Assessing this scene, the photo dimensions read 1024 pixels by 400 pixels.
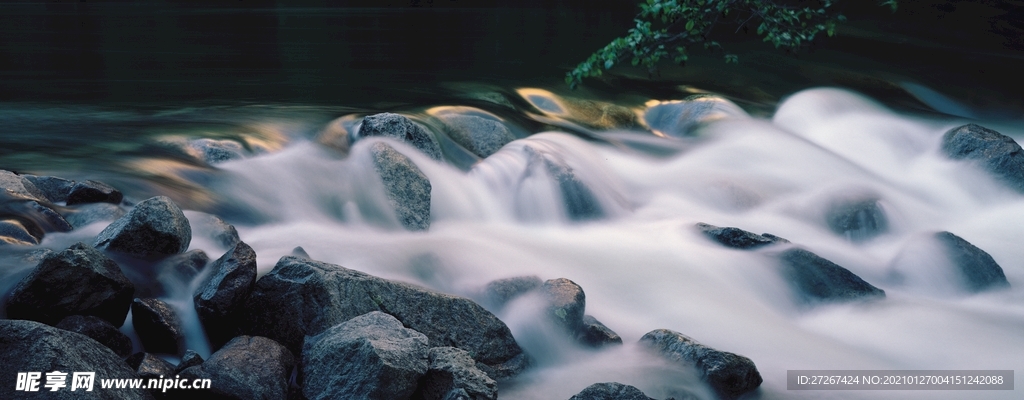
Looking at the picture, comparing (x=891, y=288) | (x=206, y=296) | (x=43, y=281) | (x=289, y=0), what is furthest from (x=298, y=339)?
(x=289, y=0)

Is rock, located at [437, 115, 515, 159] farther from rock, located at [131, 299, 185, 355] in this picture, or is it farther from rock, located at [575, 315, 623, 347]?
rock, located at [131, 299, 185, 355]

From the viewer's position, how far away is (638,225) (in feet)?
22.4

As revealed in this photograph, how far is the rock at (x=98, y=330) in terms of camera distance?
3.39 meters

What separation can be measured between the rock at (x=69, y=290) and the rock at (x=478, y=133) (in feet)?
15.6

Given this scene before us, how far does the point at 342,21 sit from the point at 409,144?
12781 mm

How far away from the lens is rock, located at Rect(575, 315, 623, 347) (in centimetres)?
442

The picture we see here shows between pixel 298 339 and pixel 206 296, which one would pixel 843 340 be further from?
pixel 206 296

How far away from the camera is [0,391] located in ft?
8.89

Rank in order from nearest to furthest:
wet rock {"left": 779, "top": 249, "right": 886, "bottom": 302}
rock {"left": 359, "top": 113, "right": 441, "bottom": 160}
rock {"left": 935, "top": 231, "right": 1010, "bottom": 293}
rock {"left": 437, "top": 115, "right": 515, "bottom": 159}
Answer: wet rock {"left": 779, "top": 249, "right": 886, "bottom": 302} < rock {"left": 935, "top": 231, "right": 1010, "bottom": 293} < rock {"left": 359, "top": 113, "right": 441, "bottom": 160} < rock {"left": 437, "top": 115, "right": 515, "bottom": 159}

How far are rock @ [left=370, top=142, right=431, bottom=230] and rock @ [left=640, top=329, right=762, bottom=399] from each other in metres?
2.51

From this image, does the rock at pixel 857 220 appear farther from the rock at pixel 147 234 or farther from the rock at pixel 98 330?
the rock at pixel 98 330

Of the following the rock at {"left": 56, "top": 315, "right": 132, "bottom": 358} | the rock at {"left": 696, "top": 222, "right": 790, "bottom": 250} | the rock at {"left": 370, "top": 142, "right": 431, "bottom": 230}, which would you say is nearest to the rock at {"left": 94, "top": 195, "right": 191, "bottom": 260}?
the rock at {"left": 56, "top": 315, "right": 132, "bottom": 358}

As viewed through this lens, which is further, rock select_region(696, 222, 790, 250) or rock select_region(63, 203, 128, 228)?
rock select_region(696, 222, 790, 250)

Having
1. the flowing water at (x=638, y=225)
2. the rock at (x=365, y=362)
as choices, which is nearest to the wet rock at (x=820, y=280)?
the flowing water at (x=638, y=225)
